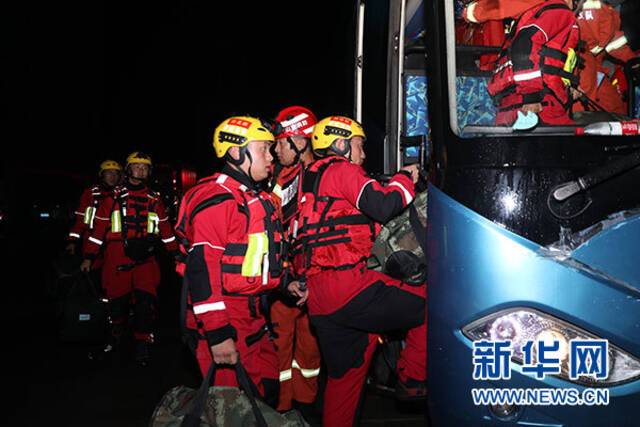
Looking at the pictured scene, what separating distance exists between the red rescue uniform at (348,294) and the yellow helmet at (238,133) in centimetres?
52

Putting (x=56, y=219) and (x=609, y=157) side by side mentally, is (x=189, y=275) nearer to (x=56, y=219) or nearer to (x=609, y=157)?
(x=609, y=157)

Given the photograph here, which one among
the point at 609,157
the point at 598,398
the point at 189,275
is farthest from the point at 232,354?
the point at 609,157

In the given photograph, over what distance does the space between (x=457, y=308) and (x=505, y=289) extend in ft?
0.70

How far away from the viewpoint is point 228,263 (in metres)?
3.20

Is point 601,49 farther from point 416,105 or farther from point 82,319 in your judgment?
point 82,319

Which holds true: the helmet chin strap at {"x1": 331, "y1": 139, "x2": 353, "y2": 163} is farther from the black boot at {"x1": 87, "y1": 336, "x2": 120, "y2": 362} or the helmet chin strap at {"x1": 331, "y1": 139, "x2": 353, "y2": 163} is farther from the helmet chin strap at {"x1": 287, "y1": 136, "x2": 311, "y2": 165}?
the black boot at {"x1": 87, "y1": 336, "x2": 120, "y2": 362}

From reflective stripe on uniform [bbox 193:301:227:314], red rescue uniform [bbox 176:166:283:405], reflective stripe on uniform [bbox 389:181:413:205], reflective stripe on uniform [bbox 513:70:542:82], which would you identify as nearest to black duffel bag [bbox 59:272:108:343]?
red rescue uniform [bbox 176:166:283:405]

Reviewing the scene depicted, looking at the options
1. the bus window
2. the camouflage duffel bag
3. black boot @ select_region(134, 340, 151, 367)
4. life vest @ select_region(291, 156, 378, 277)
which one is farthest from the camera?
black boot @ select_region(134, 340, 151, 367)

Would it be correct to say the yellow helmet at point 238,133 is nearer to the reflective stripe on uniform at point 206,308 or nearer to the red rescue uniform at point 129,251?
the reflective stripe on uniform at point 206,308

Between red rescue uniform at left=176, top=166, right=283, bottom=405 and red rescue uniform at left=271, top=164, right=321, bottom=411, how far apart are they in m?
1.28

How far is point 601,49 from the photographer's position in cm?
318

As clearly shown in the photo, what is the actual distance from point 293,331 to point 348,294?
1.52m

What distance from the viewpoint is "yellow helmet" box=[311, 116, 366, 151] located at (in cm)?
386

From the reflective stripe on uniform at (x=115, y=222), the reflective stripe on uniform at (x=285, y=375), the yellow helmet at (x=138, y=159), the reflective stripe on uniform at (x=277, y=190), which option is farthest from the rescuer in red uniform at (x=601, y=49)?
the reflective stripe on uniform at (x=115, y=222)
